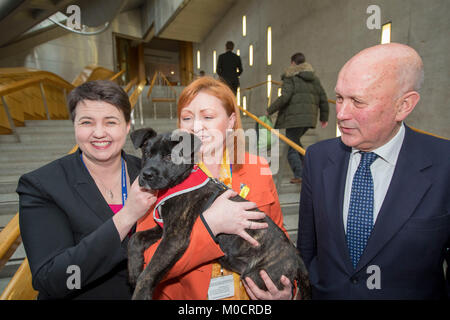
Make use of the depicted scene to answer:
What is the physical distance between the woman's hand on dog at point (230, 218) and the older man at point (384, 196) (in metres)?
0.48

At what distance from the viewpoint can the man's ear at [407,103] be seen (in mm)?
1331

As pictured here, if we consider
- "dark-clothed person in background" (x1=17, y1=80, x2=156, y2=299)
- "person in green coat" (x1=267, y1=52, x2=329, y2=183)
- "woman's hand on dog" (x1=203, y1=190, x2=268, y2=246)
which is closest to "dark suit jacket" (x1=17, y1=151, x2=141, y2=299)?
"dark-clothed person in background" (x1=17, y1=80, x2=156, y2=299)

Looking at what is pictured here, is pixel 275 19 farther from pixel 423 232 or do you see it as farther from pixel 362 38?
pixel 423 232

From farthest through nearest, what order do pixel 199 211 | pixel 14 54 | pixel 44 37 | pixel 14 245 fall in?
pixel 44 37, pixel 14 54, pixel 199 211, pixel 14 245

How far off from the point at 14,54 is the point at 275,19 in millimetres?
10109

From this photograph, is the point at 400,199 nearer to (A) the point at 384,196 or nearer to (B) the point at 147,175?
(A) the point at 384,196

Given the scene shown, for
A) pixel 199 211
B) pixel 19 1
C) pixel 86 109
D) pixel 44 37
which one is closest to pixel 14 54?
pixel 44 37

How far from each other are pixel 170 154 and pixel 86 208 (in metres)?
0.60

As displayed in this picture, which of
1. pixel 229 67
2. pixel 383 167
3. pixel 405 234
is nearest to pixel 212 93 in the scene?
pixel 383 167

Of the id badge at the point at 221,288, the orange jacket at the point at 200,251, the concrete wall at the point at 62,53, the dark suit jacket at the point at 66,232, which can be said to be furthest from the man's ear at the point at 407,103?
the concrete wall at the point at 62,53

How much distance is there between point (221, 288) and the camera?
1506 mm

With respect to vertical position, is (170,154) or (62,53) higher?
(62,53)

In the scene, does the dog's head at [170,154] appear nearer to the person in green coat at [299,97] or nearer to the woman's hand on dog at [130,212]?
the woman's hand on dog at [130,212]
